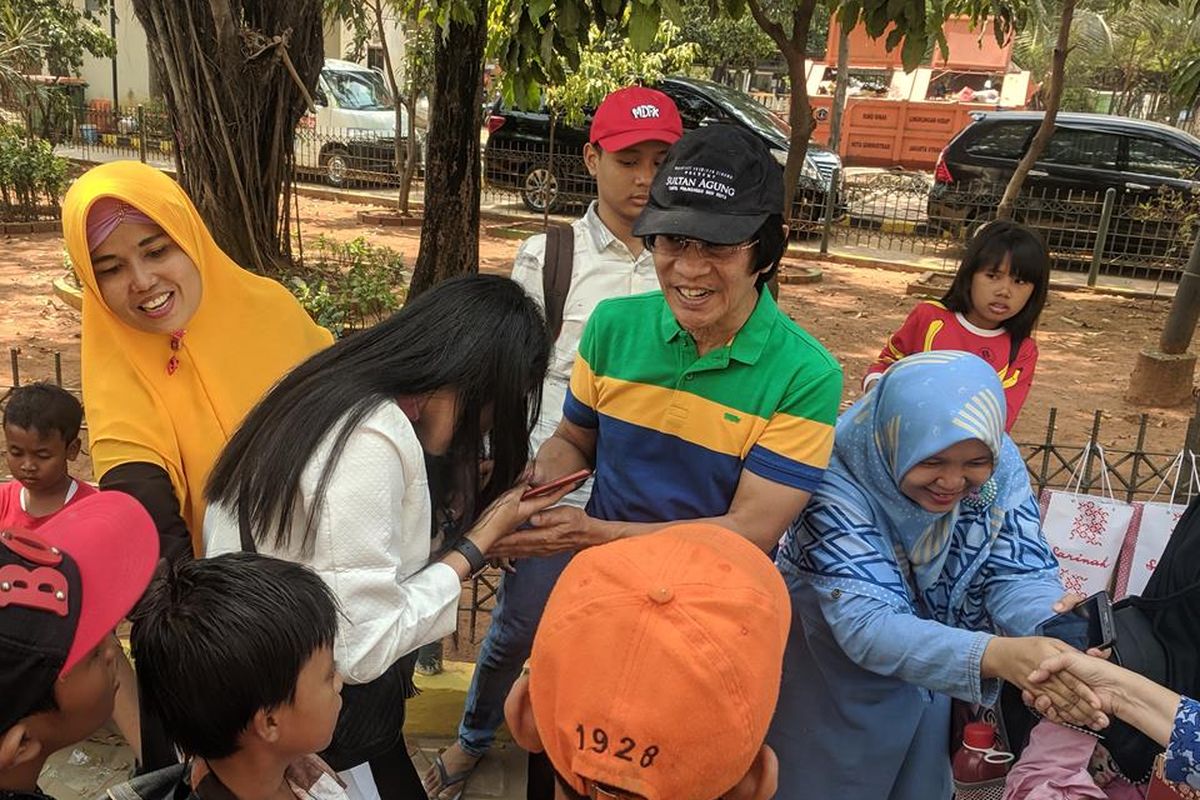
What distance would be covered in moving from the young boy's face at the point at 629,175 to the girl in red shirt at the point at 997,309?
1169 mm

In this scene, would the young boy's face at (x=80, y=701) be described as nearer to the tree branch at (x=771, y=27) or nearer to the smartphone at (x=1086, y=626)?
the smartphone at (x=1086, y=626)

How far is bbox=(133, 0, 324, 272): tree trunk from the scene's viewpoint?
564 cm

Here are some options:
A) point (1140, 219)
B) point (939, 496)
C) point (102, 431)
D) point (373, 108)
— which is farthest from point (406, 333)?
point (373, 108)

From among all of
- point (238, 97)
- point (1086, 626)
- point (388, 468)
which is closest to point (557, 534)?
point (388, 468)

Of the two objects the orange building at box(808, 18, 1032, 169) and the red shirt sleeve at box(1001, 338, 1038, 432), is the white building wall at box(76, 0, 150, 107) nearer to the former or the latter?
the orange building at box(808, 18, 1032, 169)

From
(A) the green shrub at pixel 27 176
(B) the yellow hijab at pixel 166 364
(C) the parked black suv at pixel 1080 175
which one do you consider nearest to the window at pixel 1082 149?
(C) the parked black suv at pixel 1080 175

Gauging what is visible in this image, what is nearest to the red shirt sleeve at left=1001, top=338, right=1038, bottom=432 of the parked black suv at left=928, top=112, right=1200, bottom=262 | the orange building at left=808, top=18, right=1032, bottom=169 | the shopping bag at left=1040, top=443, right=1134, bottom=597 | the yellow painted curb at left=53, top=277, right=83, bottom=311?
A: the shopping bag at left=1040, top=443, right=1134, bottom=597

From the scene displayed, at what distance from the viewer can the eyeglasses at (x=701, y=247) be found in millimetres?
1784

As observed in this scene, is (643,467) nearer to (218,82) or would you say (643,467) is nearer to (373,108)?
(218,82)

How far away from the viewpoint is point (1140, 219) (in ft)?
33.4

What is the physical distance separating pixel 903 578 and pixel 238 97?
5422 millimetres

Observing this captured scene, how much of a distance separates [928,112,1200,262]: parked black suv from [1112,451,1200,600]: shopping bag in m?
8.39

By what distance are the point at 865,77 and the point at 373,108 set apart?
1662 centimetres

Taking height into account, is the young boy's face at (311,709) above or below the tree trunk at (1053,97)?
below
